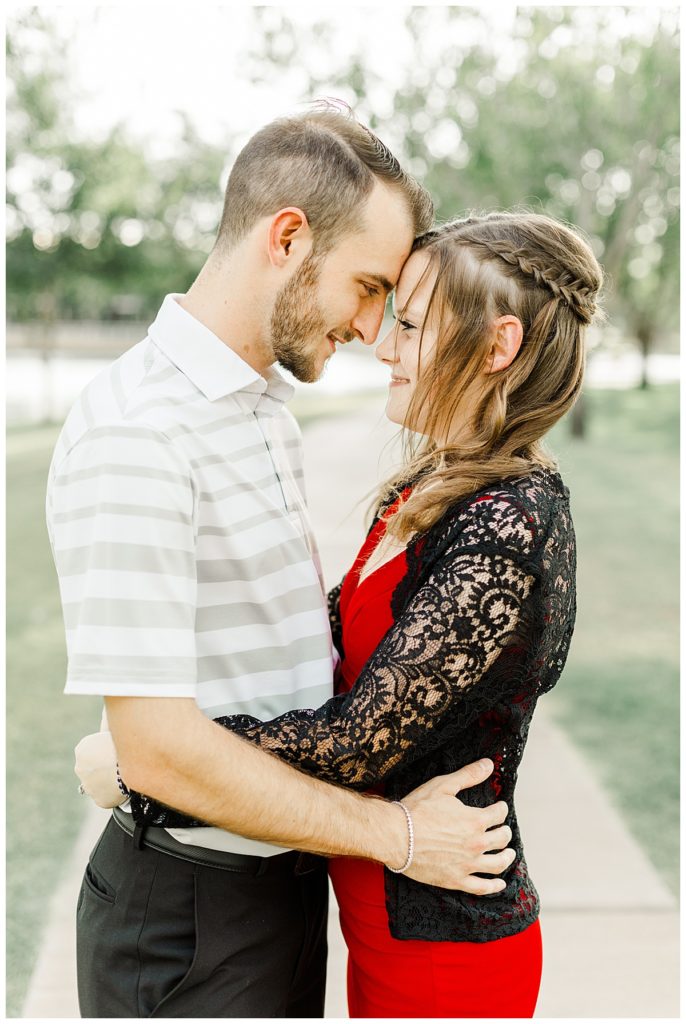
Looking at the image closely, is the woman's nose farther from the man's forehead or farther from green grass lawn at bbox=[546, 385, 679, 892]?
green grass lawn at bbox=[546, 385, 679, 892]

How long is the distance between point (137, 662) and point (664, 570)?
948cm

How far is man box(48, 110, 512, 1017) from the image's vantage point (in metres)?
1.81

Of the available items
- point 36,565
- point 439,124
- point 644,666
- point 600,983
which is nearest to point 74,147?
point 439,124

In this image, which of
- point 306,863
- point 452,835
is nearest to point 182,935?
point 306,863

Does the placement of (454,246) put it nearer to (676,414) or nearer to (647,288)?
(676,414)

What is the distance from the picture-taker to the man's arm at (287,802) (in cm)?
181

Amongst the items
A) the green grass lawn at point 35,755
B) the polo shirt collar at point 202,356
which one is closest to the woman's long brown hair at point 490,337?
the polo shirt collar at point 202,356

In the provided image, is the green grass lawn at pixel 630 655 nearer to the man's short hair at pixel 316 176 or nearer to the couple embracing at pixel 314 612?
the couple embracing at pixel 314 612

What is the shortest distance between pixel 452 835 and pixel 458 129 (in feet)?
55.0

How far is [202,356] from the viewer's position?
6.95ft

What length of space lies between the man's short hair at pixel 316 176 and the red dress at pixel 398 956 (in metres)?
0.76

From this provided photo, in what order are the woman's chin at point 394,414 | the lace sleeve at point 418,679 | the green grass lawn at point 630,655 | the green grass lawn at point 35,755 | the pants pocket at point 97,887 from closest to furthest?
the lace sleeve at point 418,679
the pants pocket at point 97,887
the woman's chin at point 394,414
the green grass lawn at point 35,755
the green grass lawn at point 630,655

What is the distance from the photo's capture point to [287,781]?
191cm

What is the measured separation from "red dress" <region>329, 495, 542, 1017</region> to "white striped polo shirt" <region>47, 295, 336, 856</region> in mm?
111
